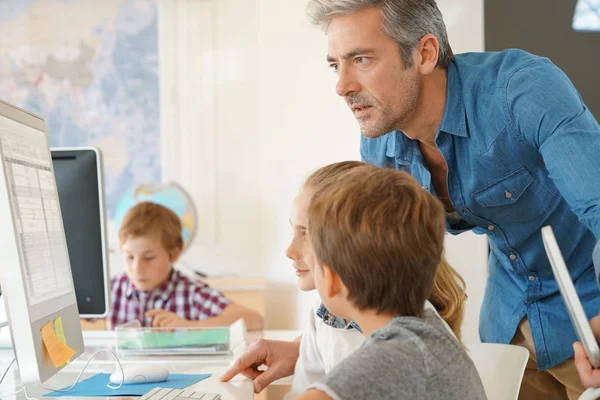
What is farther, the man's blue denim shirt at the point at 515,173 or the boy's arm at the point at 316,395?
the man's blue denim shirt at the point at 515,173

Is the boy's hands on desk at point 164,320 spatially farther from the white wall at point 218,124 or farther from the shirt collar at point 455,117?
the white wall at point 218,124

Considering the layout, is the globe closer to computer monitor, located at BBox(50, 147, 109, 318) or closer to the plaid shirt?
the plaid shirt

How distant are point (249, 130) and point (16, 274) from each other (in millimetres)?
2779

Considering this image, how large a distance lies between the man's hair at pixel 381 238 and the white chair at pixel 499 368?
47cm

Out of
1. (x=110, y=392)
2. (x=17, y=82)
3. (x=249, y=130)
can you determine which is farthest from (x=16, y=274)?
(x=17, y=82)

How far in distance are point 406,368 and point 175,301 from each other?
180 centimetres

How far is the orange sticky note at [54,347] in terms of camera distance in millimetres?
1114

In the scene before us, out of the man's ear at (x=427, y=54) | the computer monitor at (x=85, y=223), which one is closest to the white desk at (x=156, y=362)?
the computer monitor at (x=85, y=223)

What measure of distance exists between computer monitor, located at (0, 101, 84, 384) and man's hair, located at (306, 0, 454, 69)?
1.95 feet

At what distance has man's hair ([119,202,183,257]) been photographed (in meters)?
2.53

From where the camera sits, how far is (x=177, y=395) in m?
1.05

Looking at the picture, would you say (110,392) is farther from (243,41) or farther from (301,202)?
(243,41)

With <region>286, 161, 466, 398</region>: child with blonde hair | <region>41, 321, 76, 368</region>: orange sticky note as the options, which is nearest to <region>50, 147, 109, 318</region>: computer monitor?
<region>41, 321, 76, 368</region>: orange sticky note

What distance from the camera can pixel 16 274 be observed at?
1.06m
